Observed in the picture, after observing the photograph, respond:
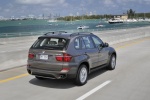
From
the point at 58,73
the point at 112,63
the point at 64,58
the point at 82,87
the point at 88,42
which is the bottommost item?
the point at 82,87

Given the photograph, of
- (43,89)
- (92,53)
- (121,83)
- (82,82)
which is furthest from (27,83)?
(121,83)

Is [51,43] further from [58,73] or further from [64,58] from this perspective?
[58,73]

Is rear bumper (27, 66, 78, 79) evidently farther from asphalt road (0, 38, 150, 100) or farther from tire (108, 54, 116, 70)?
tire (108, 54, 116, 70)

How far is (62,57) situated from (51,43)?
79cm

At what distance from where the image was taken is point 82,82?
8320mm

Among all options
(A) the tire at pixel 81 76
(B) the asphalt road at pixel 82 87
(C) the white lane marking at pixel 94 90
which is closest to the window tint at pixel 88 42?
(A) the tire at pixel 81 76

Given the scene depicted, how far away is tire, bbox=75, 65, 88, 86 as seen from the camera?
8094mm

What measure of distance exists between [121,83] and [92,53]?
1347 mm

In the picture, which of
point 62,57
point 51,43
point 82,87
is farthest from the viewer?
point 51,43

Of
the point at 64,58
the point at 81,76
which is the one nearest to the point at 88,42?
the point at 81,76

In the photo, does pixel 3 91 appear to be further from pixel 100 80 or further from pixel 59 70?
pixel 100 80

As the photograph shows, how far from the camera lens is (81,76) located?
8273mm

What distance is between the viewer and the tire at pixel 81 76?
8.09 m

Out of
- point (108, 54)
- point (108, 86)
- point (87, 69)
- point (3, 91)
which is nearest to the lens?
point (3, 91)
